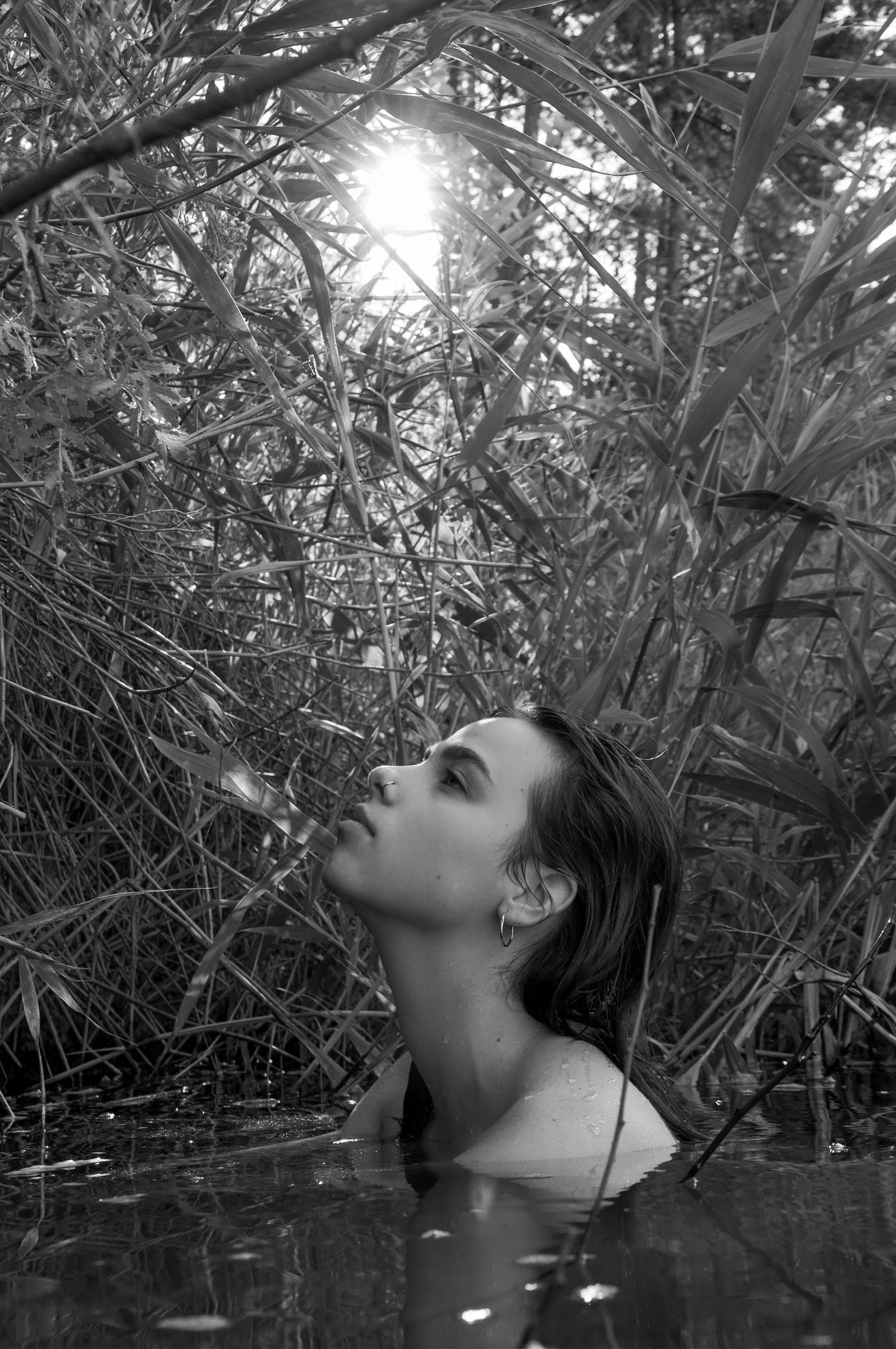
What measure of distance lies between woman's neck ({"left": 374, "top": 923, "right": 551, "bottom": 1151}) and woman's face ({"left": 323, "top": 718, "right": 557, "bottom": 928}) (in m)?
0.06

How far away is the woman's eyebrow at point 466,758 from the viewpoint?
185cm

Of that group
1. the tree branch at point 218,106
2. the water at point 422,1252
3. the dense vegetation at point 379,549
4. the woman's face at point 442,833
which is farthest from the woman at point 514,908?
the tree branch at point 218,106

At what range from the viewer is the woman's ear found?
1.82m

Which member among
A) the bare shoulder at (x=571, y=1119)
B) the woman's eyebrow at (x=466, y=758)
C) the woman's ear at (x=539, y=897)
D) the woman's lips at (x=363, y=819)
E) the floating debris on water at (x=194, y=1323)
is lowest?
the floating debris on water at (x=194, y=1323)

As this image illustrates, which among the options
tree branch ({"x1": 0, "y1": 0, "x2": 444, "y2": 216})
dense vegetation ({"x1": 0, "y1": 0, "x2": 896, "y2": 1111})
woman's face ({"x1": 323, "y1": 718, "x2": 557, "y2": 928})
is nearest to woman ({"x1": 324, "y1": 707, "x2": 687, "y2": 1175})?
woman's face ({"x1": 323, "y1": 718, "x2": 557, "y2": 928})

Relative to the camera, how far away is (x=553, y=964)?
6.20ft

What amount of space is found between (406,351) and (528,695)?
0.87 meters

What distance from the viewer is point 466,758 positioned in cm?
185

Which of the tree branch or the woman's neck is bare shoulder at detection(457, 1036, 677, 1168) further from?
the tree branch

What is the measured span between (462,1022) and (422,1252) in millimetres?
649

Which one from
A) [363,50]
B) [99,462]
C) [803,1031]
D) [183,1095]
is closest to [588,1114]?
[183,1095]

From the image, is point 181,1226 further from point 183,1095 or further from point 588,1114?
point 183,1095

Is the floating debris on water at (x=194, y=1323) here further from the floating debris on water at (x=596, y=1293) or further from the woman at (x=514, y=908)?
the woman at (x=514, y=908)

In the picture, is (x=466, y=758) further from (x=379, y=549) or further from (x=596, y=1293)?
(x=596, y=1293)
